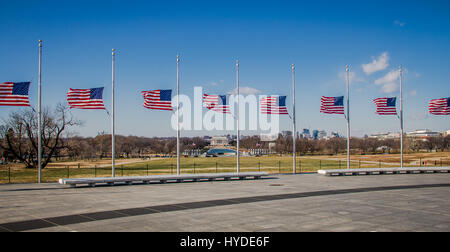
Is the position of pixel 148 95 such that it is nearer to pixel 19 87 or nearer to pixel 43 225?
pixel 19 87

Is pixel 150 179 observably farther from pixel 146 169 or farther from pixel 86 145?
pixel 86 145

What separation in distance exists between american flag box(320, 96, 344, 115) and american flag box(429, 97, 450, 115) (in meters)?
8.28

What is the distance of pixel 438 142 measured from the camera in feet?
497

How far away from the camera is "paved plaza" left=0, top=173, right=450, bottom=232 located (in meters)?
11.7

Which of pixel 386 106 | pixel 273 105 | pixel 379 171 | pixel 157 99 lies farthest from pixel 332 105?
pixel 157 99

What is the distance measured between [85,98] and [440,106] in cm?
2847

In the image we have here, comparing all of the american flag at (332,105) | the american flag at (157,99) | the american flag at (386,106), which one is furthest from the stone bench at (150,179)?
the american flag at (386,106)

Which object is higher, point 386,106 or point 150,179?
point 386,106

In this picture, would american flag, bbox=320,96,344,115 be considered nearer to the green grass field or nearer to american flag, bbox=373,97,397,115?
american flag, bbox=373,97,397,115

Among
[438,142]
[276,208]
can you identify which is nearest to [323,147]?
[438,142]

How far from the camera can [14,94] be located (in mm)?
22188

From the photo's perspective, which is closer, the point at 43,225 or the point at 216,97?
the point at 43,225

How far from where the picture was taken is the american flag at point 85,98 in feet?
75.8

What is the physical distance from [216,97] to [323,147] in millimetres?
131554
